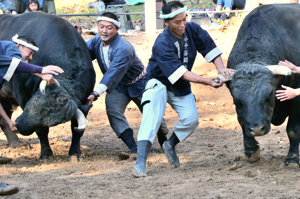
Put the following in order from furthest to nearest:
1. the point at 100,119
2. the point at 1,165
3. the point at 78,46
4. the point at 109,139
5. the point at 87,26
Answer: the point at 87,26 → the point at 100,119 → the point at 109,139 → the point at 78,46 → the point at 1,165

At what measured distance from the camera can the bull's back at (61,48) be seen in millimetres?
5883

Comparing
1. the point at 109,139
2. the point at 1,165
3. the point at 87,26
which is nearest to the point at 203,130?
the point at 109,139

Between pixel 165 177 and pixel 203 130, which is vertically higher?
pixel 165 177

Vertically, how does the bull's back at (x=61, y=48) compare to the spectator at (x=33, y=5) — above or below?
above

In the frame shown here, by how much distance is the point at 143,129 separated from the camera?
509cm

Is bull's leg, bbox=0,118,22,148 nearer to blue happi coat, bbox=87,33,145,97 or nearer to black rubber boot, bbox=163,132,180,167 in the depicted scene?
blue happi coat, bbox=87,33,145,97

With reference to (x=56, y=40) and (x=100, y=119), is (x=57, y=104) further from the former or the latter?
(x=100, y=119)

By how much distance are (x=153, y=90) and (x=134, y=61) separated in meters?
1.29

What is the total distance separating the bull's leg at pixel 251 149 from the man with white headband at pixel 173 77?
2.07 ft

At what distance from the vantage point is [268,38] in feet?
16.9

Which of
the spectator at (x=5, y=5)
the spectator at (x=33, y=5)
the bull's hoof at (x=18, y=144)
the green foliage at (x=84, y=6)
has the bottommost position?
the green foliage at (x=84, y=6)

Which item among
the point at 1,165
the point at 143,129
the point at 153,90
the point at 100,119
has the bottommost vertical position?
the point at 100,119

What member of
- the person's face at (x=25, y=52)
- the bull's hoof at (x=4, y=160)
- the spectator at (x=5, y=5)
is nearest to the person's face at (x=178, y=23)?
the person's face at (x=25, y=52)

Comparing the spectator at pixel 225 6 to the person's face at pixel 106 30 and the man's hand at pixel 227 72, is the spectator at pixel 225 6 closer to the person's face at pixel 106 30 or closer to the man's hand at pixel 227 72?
the person's face at pixel 106 30
